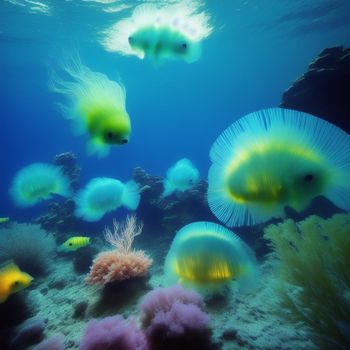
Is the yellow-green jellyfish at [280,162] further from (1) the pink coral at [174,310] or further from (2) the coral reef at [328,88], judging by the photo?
(2) the coral reef at [328,88]

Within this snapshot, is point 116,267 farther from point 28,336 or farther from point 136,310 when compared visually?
point 28,336

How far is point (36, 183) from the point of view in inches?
328

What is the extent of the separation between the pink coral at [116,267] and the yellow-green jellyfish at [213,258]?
163 cm

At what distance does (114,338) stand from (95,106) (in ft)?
9.59

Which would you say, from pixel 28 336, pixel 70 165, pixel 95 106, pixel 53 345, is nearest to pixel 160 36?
pixel 95 106

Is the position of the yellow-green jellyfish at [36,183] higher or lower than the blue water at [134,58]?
lower

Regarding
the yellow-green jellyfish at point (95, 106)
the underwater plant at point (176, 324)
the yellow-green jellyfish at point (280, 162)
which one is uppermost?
the yellow-green jellyfish at point (95, 106)

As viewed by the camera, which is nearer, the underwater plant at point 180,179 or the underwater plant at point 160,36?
the underwater plant at point 160,36

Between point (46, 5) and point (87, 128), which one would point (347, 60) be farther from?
point (46, 5)

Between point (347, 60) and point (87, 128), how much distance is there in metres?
7.07

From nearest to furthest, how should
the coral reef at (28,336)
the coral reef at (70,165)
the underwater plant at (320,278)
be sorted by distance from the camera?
the underwater plant at (320,278) < the coral reef at (28,336) < the coral reef at (70,165)

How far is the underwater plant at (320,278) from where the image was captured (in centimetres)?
298

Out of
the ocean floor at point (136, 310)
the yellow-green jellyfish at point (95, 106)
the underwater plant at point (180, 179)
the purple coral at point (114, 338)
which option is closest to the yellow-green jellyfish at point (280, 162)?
the yellow-green jellyfish at point (95, 106)

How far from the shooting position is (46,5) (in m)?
17.7
